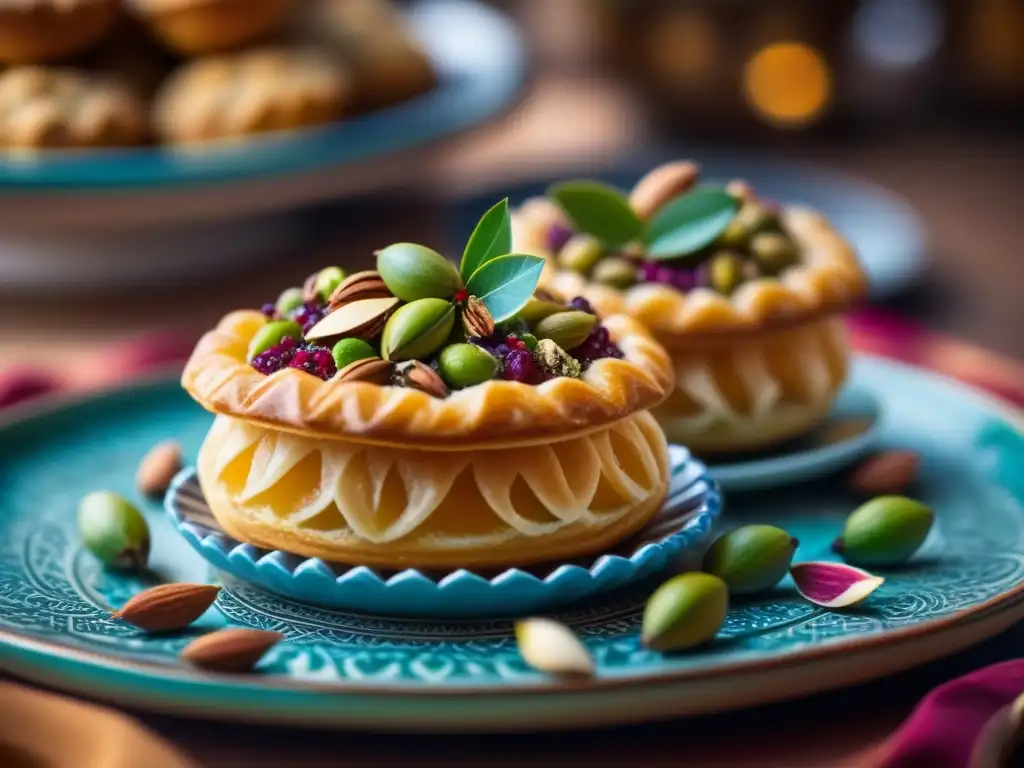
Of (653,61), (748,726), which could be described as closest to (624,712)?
(748,726)

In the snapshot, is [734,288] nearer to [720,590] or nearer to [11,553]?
[720,590]

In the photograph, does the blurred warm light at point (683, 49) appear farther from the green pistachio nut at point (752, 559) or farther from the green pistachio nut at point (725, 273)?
the green pistachio nut at point (752, 559)

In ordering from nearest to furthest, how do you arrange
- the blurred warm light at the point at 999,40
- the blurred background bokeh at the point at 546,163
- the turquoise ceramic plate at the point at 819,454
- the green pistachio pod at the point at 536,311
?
the green pistachio pod at the point at 536,311 < the turquoise ceramic plate at the point at 819,454 < the blurred background bokeh at the point at 546,163 < the blurred warm light at the point at 999,40

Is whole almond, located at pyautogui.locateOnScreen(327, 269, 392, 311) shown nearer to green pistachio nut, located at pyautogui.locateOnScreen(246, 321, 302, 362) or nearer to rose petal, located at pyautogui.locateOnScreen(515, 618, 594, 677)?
green pistachio nut, located at pyautogui.locateOnScreen(246, 321, 302, 362)

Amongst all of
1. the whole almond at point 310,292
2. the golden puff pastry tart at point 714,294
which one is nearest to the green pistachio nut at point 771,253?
the golden puff pastry tart at point 714,294

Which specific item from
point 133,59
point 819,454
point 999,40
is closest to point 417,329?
point 819,454

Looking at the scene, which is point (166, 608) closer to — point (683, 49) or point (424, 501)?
point (424, 501)
